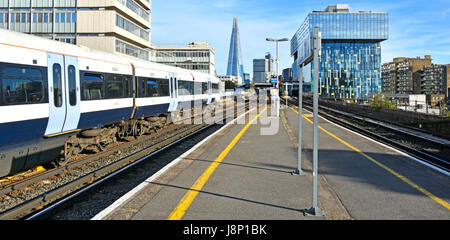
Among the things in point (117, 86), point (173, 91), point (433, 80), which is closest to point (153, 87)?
point (173, 91)

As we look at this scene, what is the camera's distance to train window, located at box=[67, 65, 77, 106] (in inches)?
339

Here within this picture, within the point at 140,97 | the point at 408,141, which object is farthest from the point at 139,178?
the point at 408,141

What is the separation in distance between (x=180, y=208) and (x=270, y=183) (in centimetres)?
218

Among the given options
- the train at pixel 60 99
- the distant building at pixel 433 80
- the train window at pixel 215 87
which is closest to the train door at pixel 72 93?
the train at pixel 60 99

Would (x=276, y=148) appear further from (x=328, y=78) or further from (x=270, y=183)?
(x=328, y=78)

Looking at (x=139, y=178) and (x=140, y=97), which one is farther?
(x=140, y=97)

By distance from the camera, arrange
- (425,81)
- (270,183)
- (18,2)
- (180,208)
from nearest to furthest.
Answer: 1. (180,208)
2. (270,183)
3. (18,2)
4. (425,81)

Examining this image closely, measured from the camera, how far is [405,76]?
14212 centimetres

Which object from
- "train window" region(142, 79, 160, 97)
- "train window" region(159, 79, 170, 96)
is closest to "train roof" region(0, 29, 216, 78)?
"train window" region(142, 79, 160, 97)

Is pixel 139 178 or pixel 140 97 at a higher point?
pixel 140 97

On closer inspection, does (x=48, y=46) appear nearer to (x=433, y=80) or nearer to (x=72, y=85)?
(x=72, y=85)

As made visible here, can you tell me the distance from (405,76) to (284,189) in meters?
158

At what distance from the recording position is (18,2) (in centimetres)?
4512

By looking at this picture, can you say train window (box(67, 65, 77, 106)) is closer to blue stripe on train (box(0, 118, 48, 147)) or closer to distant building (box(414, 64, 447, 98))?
blue stripe on train (box(0, 118, 48, 147))
